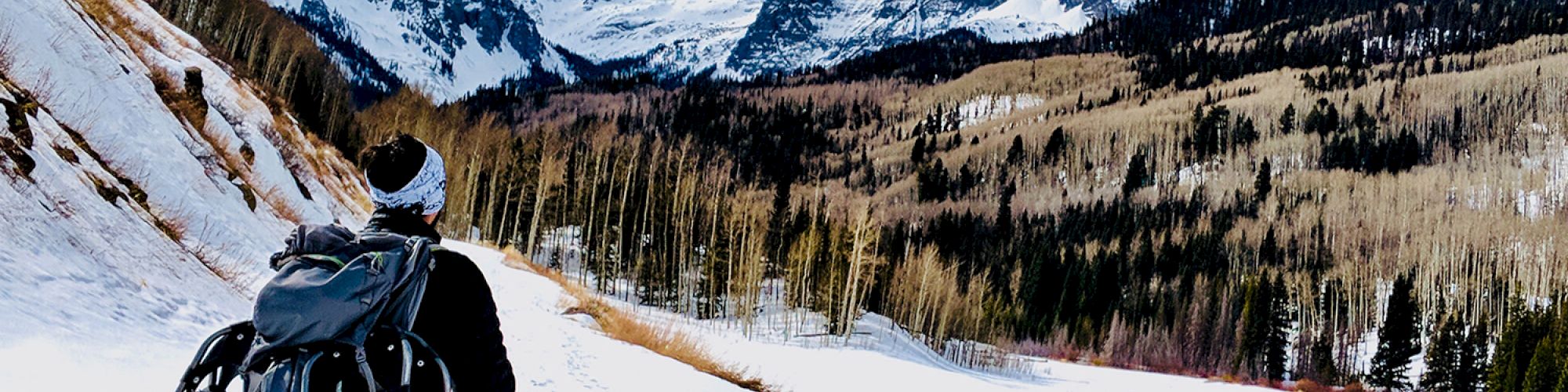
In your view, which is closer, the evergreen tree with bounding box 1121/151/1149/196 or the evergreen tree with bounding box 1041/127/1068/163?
the evergreen tree with bounding box 1121/151/1149/196

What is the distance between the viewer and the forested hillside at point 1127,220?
2323 inches

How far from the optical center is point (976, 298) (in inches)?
2493

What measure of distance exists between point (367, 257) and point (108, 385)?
373cm

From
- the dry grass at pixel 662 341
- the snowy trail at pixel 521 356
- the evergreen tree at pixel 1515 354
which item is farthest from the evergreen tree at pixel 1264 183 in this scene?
the dry grass at pixel 662 341

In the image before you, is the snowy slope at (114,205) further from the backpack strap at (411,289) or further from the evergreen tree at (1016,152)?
the evergreen tree at (1016,152)

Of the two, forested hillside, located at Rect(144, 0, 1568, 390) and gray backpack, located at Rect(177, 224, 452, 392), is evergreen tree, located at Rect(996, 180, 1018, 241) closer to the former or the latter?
forested hillside, located at Rect(144, 0, 1568, 390)

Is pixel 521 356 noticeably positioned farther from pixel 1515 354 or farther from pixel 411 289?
pixel 1515 354

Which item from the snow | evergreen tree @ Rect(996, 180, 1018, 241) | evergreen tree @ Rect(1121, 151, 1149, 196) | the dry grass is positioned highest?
evergreen tree @ Rect(1121, 151, 1149, 196)

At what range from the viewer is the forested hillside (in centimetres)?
5900

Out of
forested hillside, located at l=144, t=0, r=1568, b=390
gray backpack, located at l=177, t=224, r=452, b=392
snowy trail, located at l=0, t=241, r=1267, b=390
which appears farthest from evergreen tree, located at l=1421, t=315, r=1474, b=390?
gray backpack, located at l=177, t=224, r=452, b=392

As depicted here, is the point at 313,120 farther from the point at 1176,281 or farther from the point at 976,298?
the point at 1176,281

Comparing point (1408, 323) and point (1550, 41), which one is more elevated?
point (1550, 41)

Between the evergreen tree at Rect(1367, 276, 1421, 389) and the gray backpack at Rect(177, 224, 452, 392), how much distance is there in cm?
8743

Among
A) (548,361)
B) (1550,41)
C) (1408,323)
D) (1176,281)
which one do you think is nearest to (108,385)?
(548,361)
